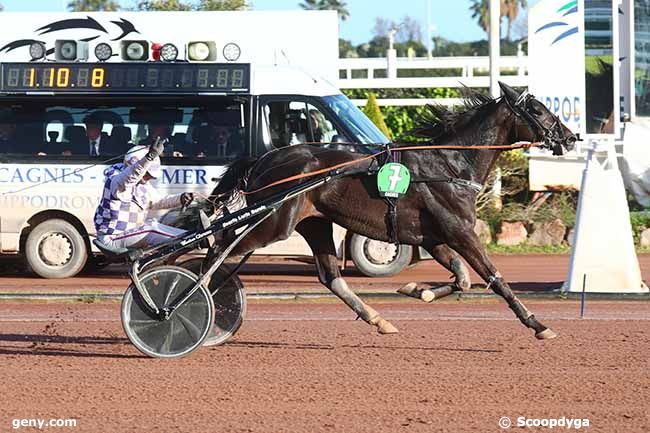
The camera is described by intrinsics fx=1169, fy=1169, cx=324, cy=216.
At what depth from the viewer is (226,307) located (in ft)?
29.4

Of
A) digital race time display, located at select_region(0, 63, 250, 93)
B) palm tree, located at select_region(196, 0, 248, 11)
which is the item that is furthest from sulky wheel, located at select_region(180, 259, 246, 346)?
palm tree, located at select_region(196, 0, 248, 11)

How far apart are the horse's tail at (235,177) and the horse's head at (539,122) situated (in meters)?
2.06

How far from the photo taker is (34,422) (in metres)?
6.64

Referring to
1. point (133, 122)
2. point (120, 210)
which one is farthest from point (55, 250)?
point (120, 210)

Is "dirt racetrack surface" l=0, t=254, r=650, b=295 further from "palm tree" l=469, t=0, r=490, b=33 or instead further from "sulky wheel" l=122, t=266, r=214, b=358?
"palm tree" l=469, t=0, r=490, b=33

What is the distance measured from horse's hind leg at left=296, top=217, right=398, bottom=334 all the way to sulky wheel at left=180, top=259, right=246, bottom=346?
26.2 inches

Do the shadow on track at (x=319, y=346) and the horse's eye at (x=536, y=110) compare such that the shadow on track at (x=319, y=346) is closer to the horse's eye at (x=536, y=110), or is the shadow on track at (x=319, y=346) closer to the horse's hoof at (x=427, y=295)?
the horse's hoof at (x=427, y=295)

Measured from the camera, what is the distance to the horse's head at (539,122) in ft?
29.2

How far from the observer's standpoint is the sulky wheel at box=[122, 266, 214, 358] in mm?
8258

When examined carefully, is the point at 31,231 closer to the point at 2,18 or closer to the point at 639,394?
the point at 2,18

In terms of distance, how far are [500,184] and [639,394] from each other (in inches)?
429

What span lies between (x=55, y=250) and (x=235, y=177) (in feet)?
18.6

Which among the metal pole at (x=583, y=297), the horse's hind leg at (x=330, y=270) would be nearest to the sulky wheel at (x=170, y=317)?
the horse's hind leg at (x=330, y=270)

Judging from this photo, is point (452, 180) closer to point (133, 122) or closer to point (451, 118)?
point (451, 118)
